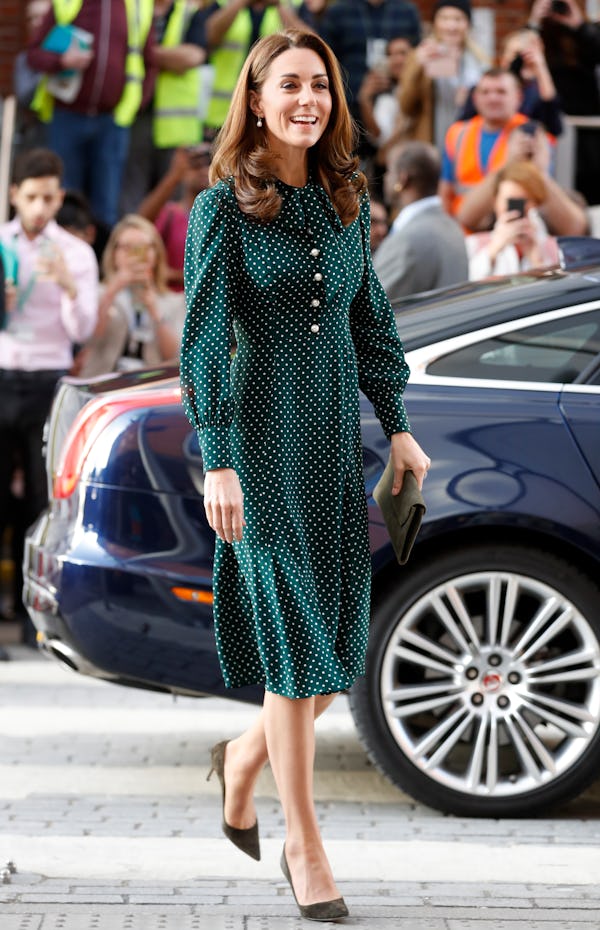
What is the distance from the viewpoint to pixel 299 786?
13.6 ft

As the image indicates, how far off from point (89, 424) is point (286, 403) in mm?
1645

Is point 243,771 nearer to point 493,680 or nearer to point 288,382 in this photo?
point 288,382

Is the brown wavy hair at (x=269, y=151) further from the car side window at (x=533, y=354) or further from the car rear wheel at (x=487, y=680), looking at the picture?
the car rear wheel at (x=487, y=680)

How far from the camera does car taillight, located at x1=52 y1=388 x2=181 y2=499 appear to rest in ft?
18.1

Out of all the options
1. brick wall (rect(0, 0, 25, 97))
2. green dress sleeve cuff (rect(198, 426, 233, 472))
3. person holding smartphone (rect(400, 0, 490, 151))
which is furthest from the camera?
brick wall (rect(0, 0, 25, 97))

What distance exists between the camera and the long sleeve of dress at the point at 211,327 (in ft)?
13.1

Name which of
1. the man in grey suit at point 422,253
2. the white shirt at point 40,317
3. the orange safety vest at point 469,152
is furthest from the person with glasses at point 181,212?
the man in grey suit at point 422,253

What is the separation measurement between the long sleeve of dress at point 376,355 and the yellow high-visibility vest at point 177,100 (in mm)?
7260

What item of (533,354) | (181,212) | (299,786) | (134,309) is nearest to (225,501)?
(299,786)

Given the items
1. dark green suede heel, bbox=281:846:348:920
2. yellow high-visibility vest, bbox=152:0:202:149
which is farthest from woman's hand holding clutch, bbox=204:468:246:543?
yellow high-visibility vest, bbox=152:0:202:149

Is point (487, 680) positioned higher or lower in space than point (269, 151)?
lower

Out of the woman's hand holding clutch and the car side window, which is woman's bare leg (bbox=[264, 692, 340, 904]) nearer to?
the woman's hand holding clutch

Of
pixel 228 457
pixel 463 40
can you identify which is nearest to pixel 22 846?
pixel 228 457

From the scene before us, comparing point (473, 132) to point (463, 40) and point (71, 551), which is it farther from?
point (71, 551)
